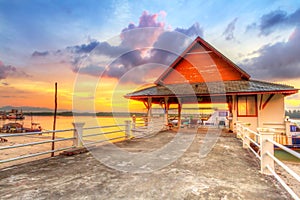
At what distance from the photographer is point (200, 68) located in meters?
13.4

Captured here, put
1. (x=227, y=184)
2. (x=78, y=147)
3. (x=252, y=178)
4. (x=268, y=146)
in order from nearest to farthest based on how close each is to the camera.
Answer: (x=227, y=184), (x=252, y=178), (x=268, y=146), (x=78, y=147)

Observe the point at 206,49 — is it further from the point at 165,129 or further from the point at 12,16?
the point at 12,16

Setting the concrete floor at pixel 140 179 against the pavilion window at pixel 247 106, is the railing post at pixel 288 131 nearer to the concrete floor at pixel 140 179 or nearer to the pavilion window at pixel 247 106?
the pavilion window at pixel 247 106

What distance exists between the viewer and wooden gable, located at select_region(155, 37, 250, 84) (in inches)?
497

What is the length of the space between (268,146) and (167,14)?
442 inches

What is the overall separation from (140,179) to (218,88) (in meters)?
9.17

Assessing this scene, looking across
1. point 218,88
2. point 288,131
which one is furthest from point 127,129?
point 288,131

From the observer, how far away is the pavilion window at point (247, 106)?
440 inches

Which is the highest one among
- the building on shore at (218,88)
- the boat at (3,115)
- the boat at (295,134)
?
the building on shore at (218,88)

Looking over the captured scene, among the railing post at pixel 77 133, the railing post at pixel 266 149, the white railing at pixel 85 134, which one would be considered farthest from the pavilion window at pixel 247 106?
the railing post at pixel 77 133

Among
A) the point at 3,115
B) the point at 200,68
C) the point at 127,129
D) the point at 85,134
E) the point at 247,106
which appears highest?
the point at 200,68

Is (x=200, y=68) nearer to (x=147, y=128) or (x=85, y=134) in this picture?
(x=147, y=128)

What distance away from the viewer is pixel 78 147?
620cm

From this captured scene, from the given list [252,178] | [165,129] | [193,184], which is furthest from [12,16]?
[252,178]
